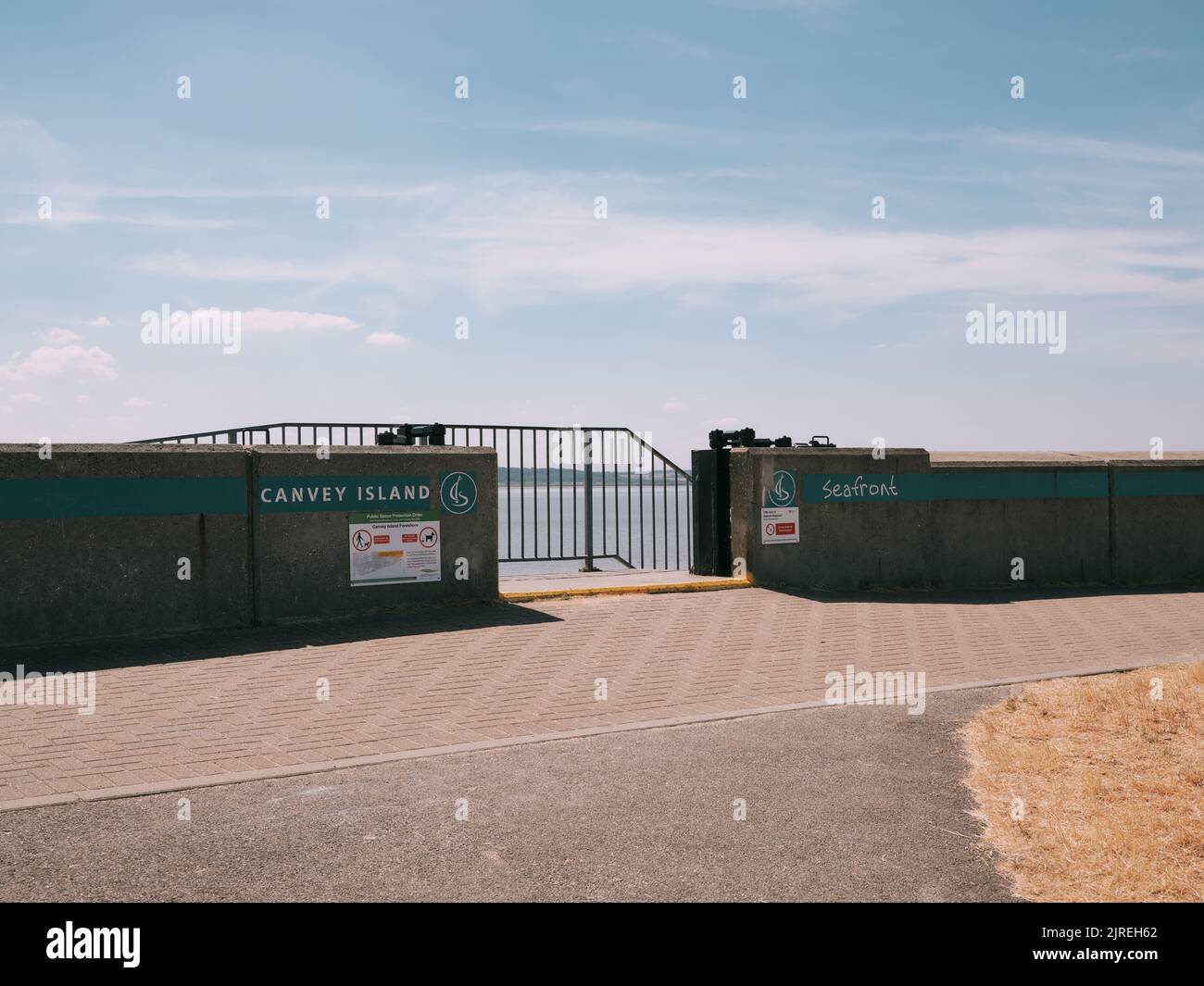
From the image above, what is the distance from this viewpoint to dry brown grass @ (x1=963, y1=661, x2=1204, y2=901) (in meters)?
4.50

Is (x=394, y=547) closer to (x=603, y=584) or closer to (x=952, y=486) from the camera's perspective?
(x=603, y=584)

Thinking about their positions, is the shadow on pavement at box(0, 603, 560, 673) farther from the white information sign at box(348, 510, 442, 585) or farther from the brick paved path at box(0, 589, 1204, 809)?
the white information sign at box(348, 510, 442, 585)

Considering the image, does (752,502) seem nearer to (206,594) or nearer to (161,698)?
(206,594)

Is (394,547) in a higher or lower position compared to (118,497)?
lower

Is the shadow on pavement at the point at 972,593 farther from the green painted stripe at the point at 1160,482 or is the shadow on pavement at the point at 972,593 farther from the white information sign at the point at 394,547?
the white information sign at the point at 394,547

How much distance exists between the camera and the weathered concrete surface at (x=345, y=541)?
409 inches

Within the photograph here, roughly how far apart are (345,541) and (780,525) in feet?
17.7

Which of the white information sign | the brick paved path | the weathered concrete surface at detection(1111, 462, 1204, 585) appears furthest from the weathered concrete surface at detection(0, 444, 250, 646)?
the weathered concrete surface at detection(1111, 462, 1204, 585)

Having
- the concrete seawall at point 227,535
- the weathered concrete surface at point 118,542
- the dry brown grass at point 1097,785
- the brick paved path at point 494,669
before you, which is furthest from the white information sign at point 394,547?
the dry brown grass at point 1097,785

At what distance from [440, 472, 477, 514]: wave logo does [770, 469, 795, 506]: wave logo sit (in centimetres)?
388

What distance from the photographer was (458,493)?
452 inches

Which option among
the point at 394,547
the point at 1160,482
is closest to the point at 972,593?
the point at 1160,482
